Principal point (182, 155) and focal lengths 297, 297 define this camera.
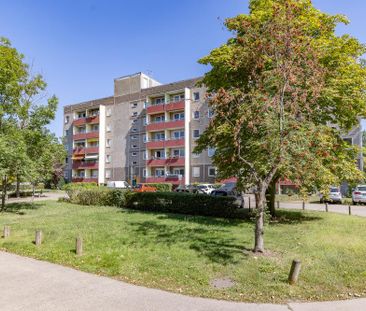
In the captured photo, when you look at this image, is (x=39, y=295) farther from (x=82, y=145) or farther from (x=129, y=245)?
(x=82, y=145)

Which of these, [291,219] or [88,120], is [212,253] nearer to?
[291,219]

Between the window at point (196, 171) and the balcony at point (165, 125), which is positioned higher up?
the balcony at point (165, 125)

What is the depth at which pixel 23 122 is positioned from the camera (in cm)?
1833

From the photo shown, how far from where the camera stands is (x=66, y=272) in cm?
733

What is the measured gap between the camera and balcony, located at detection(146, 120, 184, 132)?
42.7 m

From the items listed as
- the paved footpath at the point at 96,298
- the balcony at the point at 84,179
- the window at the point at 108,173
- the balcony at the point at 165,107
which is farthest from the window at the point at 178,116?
the paved footpath at the point at 96,298

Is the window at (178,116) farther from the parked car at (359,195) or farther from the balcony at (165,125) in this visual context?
the parked car at (359,195)

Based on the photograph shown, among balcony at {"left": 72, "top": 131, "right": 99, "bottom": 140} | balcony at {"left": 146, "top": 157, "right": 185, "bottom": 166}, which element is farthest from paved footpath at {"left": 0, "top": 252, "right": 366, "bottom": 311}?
Answer: balcony at {"left": 72, "top": 131, "right": 99, "bottom": 140}

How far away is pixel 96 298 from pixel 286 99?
25.4 feet

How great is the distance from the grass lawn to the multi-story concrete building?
26.1m

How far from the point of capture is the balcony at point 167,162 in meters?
42.2

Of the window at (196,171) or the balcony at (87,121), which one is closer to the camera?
the window at (196,171)

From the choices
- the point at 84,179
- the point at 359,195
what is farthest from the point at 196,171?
the point at 84,179

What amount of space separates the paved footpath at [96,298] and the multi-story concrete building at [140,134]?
31379 millimetres
